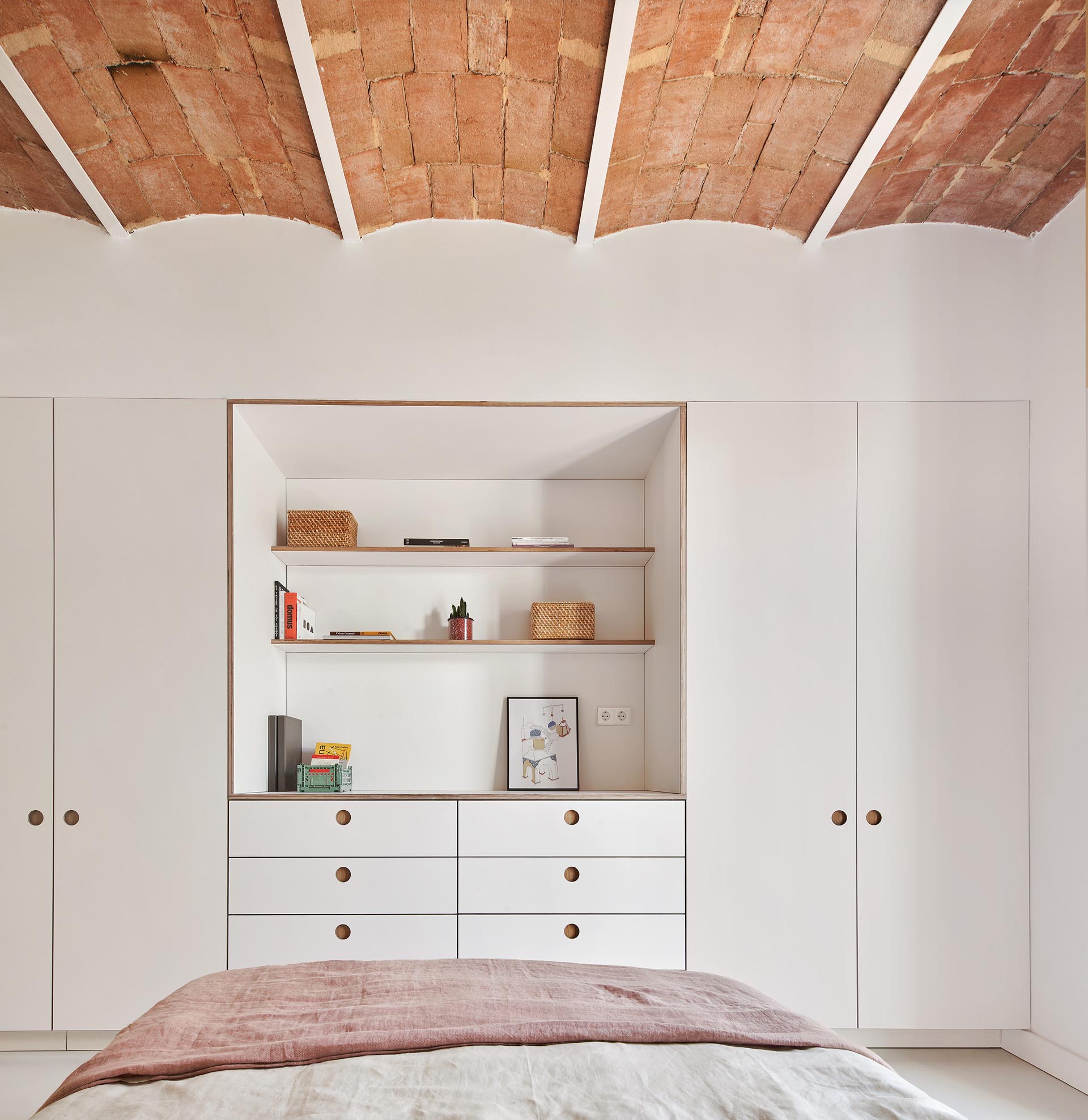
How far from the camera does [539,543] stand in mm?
3715

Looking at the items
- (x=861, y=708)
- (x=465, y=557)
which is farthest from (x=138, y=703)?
(x=861, y=708)

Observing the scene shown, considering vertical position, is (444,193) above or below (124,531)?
above

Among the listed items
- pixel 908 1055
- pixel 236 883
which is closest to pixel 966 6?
pixel 908 1055

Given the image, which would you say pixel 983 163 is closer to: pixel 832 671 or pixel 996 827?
pixel 832 671

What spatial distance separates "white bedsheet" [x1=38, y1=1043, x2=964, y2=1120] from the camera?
120cm

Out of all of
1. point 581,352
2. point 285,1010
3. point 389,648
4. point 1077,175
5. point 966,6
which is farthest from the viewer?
point 389,648

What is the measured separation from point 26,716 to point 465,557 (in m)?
1.64

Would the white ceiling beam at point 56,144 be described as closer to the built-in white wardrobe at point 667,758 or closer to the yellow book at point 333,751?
the built-in white wardrobe at point 667,758

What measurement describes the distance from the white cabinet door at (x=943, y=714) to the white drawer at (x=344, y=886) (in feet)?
4.63

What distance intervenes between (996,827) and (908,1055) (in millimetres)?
798

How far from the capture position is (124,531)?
3.18 m

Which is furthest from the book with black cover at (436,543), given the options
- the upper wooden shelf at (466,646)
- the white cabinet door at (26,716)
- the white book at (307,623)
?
the white cabinet door at (26,716)

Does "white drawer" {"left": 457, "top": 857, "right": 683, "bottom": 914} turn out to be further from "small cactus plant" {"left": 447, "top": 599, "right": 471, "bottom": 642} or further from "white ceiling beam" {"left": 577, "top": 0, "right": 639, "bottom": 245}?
"white ceiling beam" {"left": 577, "top": 0, "right": 639, "bottom": 245}

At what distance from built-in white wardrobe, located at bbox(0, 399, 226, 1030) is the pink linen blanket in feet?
4.78
